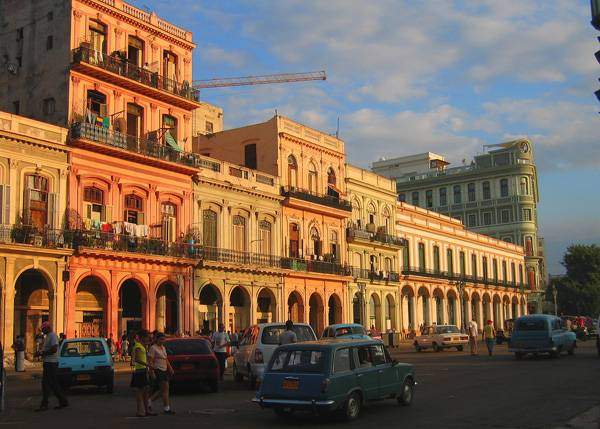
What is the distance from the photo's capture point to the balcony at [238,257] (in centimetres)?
4203

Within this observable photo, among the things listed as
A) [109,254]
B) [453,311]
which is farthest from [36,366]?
[453,311]

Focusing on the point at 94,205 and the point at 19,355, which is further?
the point at 94,205

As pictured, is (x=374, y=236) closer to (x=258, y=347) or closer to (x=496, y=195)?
(x=258, y=347)

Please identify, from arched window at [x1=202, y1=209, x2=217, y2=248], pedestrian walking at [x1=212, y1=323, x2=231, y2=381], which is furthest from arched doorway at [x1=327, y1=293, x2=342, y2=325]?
pedestrian walking at [x1=212, y1=323, x2=231, y2=381]

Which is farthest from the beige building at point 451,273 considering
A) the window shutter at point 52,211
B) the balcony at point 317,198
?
the window shutter at point 52,211

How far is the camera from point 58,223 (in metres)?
34.0

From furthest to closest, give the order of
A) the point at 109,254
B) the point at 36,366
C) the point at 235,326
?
the point at 235,326
the point at 109,254
the point at 36,366

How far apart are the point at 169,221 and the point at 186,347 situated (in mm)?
20751

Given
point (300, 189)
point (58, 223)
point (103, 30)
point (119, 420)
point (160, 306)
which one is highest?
point (103, 30)

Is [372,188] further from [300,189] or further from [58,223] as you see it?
[58,223]

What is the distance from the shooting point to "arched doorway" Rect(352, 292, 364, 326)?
5709 cm

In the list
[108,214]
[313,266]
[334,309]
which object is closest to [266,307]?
[313,266]

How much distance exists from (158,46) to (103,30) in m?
4.03

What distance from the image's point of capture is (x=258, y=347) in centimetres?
2184
